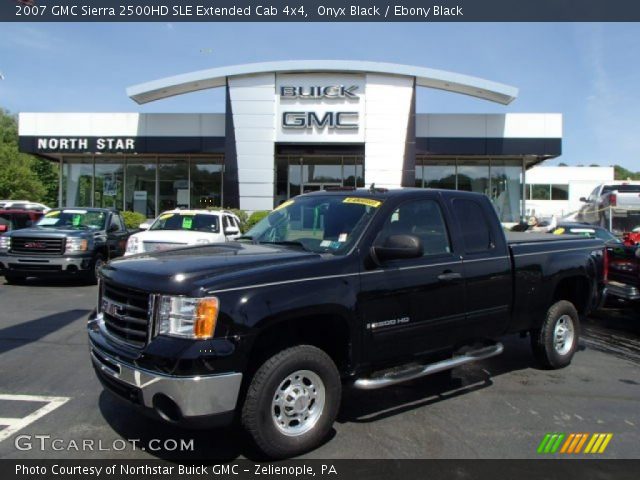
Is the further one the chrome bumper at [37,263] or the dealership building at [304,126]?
the dealership building at [304,126]

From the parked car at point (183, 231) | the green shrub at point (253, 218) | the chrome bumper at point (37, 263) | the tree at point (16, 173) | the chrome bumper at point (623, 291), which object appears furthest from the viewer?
the tree at point (16, 173)

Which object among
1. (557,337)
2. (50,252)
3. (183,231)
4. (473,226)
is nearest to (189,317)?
(473,226)

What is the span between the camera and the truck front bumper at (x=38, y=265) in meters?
11.3

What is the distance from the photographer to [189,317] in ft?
11.1

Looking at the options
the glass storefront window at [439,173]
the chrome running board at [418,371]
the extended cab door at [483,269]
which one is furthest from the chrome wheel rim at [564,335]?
the glass storefront window at [439,173]

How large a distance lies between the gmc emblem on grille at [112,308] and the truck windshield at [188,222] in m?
7.46

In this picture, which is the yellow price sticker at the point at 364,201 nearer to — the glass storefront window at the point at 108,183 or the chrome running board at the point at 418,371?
the chrome running board at the point at 418,371

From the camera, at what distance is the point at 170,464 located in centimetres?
362

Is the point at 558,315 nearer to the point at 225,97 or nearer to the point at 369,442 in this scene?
the point at 369,442

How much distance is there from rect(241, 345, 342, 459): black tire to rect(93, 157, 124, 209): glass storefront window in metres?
24.3

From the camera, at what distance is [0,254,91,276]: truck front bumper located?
1133 cm

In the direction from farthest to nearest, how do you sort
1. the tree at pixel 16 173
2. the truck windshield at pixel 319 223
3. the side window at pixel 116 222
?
the tree at pixel 16 173 → the side window at pixel 116 222 → the truck windshield at pixel 319 223

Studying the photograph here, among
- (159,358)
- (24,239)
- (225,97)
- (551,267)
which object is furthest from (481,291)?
(225,97)

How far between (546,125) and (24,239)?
20.0 m
